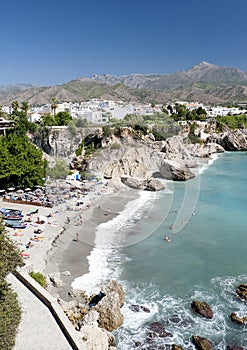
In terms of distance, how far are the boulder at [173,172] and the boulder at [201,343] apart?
88.3 ft

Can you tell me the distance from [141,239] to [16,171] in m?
12.9

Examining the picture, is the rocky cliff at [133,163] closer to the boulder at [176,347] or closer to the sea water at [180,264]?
the sea water at [180,264]

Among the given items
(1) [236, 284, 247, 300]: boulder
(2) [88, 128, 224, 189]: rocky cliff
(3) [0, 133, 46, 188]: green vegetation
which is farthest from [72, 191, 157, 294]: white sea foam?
(3) [0, 133, 46, 188]: green vegetation

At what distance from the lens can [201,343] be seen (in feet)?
36.7

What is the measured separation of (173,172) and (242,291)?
24.2 m

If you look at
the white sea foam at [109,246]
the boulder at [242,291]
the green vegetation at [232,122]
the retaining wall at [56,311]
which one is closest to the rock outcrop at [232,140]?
the green vegetation at [232,122]

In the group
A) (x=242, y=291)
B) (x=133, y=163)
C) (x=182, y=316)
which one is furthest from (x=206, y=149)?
(x=182, y=316)

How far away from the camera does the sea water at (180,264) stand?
482 inches

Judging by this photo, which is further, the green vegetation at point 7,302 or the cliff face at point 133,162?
the cliff face at point 133,162

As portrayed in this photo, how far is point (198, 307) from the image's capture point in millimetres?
13070

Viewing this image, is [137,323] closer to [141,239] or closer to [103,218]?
[141,239]

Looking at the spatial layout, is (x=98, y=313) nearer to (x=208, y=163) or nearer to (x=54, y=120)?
(x=54, y=120)

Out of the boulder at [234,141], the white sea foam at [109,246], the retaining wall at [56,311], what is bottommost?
the white sea foam at [109,246]

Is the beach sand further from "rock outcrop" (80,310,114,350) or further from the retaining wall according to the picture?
the retaining wall
